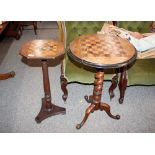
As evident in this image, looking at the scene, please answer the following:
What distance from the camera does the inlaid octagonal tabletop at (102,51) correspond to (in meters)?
1.79

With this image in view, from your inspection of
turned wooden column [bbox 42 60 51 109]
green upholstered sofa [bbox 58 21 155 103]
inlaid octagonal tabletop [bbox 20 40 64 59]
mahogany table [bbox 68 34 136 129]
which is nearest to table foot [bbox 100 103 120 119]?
mahogany table [bbox 68 34 136 129]

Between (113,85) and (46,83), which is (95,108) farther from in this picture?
(46,83)

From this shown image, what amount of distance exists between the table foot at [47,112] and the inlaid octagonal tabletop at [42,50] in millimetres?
738

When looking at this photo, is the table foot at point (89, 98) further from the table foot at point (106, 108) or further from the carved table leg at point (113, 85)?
the carved table leg at point (113, 85)

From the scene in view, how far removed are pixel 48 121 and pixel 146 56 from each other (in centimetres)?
147

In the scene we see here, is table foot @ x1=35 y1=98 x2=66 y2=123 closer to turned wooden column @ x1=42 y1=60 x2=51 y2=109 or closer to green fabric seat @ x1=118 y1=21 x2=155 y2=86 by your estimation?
turned wooden column @ x1=42 y1=60 x2=51 y2=109

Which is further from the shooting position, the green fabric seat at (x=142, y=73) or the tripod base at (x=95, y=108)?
the green fabric seat at (x=142, y=73)

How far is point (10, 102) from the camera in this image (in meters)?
2.69

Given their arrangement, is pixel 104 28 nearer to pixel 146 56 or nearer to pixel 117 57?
pixel 146 56

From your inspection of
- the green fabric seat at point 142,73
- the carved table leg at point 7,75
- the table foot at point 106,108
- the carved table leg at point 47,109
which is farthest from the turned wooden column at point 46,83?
the carved table leg at point 7,75

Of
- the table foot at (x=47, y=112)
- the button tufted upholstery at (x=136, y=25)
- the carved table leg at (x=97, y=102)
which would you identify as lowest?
the table foot at (x=47, y=112)

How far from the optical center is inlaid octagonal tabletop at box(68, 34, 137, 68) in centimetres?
179

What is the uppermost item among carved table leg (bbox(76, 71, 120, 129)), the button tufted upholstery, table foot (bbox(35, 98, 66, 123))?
the button tufted upholstery

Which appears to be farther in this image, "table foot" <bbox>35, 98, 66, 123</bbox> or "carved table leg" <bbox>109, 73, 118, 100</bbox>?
"carved table leg" <bbox>109, 73, 118, 100</bbox>
